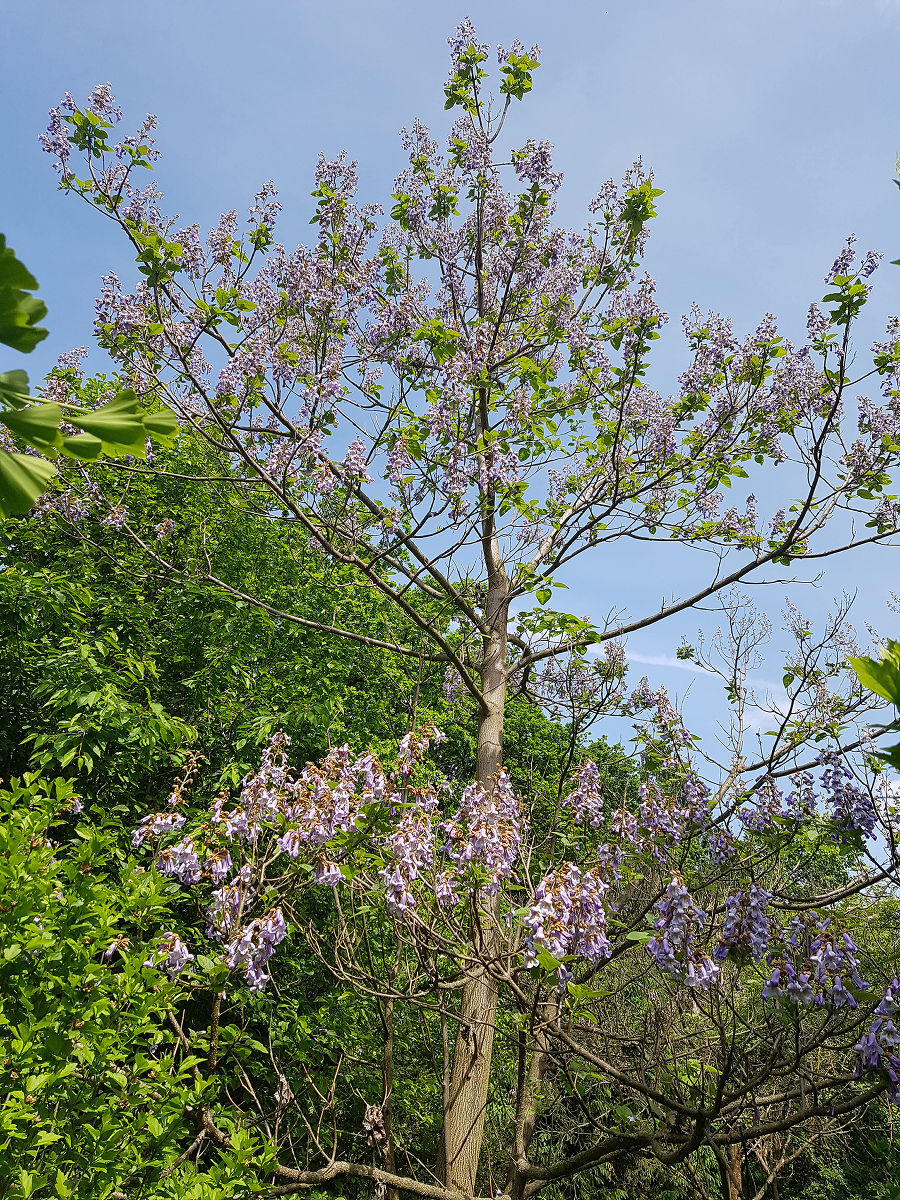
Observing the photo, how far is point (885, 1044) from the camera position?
250cm

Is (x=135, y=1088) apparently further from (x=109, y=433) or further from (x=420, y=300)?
(x=420, y=300)

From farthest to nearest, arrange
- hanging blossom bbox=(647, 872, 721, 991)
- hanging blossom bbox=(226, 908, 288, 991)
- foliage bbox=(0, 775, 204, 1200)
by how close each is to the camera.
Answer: hanging blossom bbox=(226, 908, 288, 991) → hanging blossom bbox=(647, 872, 721, 991) → foliage bbox=(0, 775, 204, 1200)

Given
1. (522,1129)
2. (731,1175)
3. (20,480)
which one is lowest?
(522,1129)

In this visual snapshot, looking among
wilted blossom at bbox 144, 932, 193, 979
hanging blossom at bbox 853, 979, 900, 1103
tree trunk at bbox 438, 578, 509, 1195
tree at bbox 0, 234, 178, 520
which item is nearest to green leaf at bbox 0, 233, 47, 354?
tree at bbox 0, 234, 178, 520

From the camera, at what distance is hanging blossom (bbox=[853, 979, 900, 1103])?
2.43 metres

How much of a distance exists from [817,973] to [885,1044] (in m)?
0.28

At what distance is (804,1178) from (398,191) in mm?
15235

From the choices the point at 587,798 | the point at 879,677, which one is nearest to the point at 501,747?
the point at 587,798

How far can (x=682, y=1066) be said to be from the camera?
513 centimetres

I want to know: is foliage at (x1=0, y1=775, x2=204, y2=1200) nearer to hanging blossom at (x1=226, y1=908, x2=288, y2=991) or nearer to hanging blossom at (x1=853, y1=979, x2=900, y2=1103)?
hanging blossom at (x1=226, y1=908, x2=288, y2=991)

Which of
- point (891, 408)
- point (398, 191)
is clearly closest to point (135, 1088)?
point (891, 408)

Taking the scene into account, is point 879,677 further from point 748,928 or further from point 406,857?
point 406,857

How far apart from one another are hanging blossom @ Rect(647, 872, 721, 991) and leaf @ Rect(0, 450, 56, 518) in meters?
2.65

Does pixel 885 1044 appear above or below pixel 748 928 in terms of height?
below
